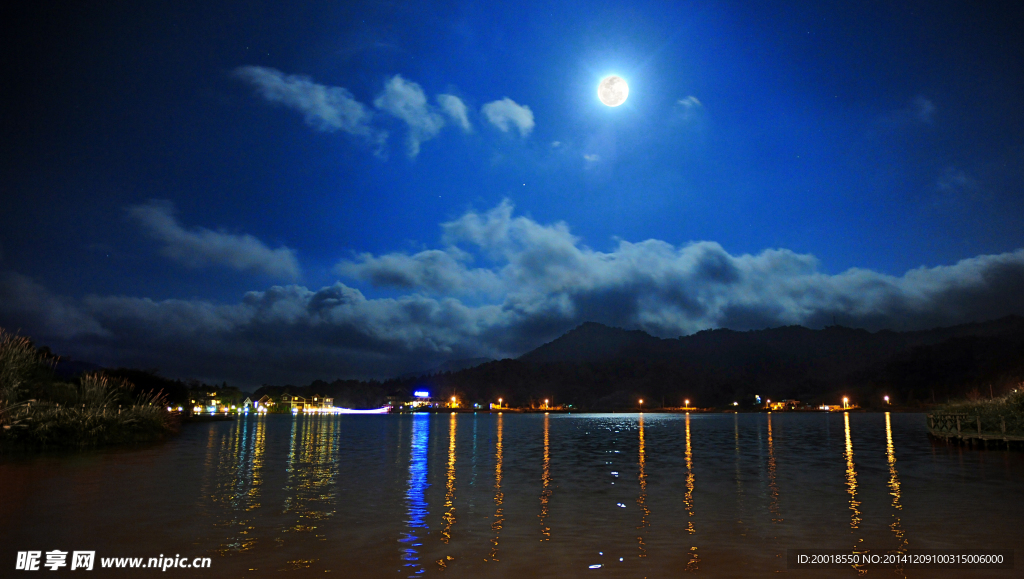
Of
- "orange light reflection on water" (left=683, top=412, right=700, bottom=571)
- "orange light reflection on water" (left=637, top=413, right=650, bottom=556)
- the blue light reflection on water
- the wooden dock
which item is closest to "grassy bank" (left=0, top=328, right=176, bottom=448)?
the blue light reflection on water

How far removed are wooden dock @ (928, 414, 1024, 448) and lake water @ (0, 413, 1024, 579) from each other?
10.8 m

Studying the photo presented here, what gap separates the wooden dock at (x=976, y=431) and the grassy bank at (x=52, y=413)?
62.5m

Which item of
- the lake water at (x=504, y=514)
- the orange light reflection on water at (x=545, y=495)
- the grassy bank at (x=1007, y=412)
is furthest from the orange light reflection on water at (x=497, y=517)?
the grassy bank at (x=1007, y=412)

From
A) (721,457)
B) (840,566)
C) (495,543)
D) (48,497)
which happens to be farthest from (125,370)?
(840,566)

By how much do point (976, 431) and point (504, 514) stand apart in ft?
137

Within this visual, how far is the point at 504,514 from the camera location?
18.2m

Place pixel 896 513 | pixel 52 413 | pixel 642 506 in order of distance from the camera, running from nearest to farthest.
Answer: pixel 896 513
pixel 642 506
pixel 52 413

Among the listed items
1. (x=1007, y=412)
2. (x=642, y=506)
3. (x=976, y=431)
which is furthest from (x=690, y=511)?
(x=1007, y=412)

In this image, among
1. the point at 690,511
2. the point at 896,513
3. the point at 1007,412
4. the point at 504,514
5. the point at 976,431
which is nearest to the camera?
the point at 896,513

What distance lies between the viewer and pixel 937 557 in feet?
42.9

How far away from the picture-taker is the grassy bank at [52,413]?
115 feet

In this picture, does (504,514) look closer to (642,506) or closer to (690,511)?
(642,506)

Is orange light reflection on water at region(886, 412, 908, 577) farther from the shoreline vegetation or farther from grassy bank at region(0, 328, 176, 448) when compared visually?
grassy bank at region(0, 328, 176, 448)

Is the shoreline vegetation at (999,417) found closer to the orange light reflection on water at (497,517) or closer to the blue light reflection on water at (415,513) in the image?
the orange light reflection on water at (497,517)
